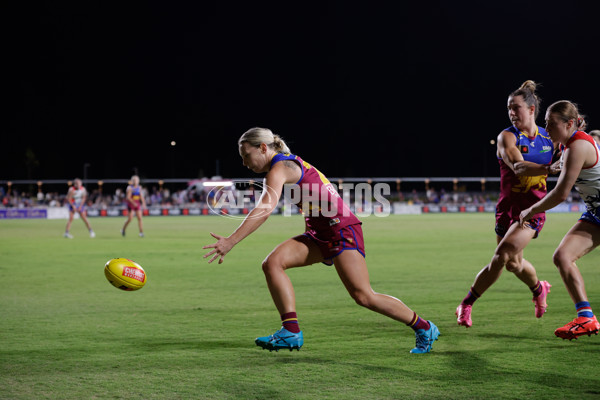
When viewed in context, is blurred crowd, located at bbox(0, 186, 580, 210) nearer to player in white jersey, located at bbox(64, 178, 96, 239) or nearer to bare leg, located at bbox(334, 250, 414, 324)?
player in white jersey, located at bbox(64, 178, 96, 239)

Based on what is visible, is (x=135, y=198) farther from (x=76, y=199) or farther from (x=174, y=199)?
(x=174, y=199)

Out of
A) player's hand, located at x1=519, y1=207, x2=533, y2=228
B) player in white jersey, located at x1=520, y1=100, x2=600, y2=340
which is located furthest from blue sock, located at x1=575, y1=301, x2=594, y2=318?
player's hand, located at x1=519, y1=207, x2=533, y2=228

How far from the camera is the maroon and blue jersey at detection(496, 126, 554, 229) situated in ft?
22.8

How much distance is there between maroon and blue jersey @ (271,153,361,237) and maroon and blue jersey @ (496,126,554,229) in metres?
2.21

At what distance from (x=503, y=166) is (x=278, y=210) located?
42802 millimetres

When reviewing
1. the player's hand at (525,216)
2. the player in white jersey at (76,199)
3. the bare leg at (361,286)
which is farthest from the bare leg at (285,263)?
the player in white jersey at (76,199)

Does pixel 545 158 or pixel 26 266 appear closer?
pixel 545 158

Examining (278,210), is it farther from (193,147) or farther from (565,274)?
(193,147)

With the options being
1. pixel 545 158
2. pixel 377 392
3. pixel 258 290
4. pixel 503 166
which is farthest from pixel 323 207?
pixel 258 290

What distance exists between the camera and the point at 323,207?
5699 mm

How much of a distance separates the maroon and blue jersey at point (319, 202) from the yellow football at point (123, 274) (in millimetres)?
2313

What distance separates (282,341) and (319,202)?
130 cm

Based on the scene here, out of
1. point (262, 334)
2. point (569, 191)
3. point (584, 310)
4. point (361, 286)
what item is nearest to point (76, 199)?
point (262, 334)

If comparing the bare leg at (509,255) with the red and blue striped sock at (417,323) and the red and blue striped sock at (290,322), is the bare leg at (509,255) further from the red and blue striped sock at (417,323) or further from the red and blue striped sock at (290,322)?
the red and blue striped sock at (290,322)
